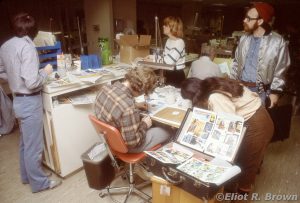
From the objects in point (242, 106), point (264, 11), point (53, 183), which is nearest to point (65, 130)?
point (53, 183)

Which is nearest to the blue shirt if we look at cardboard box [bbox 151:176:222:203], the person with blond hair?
the person with blond hair

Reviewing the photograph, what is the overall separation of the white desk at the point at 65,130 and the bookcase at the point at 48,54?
1.74 feet

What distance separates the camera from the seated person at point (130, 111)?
1.77 meters

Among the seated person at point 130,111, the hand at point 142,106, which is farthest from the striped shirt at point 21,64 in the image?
the hand at point 142,106

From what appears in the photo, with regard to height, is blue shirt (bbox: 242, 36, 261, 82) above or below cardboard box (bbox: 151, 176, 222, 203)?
above

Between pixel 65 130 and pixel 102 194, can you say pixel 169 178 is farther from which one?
pixel 65 130

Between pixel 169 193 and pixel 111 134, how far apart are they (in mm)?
572

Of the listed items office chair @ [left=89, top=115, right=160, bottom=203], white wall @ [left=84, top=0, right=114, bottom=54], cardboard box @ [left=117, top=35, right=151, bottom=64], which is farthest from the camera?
white wall @ [left=84, top=0, right=114, bottom=54]

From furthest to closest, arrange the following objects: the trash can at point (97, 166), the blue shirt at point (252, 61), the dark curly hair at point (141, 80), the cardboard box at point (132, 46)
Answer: the cardboard box at point (132, 46)
the blue shirt at point (252, 61)
the trash can at point (97, 166)
the dark curly hair at point (141, 80)

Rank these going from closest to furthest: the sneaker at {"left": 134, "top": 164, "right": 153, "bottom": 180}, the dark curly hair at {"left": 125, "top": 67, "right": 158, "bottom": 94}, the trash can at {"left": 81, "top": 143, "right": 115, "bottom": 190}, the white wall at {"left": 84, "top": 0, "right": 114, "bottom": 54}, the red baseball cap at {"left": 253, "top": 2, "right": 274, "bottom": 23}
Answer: the dark curly hair at {"left": 125, "top": 67, "right": 158, "bottom": 94} → the trash can at {"left": 81, "top": 143, "right": 115, "bottom": 190} → the red baseball cap at {"left": 253, "top": 2, "right": 274, "bottom": 23} → the sneaker at {"left": 134, "top": 164, "right": 153, "bottom": 180} → the white wall at {"left": 84, "top": 0, "right": 114, "bottom": 54}

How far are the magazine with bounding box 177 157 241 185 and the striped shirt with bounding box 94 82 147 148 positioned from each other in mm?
421

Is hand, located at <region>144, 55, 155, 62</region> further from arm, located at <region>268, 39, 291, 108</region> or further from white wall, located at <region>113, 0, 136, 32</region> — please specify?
white wall, located at <region>113, 0, 136, 32</region>

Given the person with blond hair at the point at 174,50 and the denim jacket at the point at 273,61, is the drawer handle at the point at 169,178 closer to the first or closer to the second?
the denim jacket at the point at 273,61

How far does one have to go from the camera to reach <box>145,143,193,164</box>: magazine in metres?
1.64
